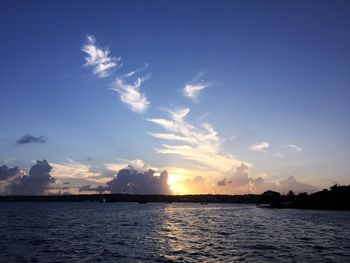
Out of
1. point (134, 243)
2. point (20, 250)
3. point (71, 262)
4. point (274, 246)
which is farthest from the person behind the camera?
point (134, 243)

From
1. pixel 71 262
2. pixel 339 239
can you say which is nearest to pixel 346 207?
pixel 339 239

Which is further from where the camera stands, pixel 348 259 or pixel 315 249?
pixel 315 249

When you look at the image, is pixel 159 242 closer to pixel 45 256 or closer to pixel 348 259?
pixel 45 256

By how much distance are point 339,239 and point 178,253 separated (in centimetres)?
3108

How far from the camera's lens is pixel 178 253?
1855 inches

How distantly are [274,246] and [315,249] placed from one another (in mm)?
5426

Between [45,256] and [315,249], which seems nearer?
[45,256]

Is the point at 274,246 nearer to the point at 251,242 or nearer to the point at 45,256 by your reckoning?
the point at 251,242

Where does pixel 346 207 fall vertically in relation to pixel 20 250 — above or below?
above

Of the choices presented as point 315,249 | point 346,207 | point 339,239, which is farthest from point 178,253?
point 346,207

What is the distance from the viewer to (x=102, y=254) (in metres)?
46.1

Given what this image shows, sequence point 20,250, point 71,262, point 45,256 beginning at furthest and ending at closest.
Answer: point 20,250 < point 45,256 < point 71,262

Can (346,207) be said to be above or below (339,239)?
above

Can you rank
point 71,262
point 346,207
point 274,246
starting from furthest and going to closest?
1. point 346,207
2. point 274,246
3. point 71,262
